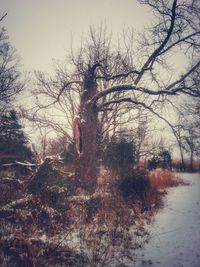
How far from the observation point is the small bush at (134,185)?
10141mm

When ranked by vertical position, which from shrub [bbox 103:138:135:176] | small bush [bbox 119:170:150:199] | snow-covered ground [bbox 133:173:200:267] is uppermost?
shrub [bbox 103:138:135:176]

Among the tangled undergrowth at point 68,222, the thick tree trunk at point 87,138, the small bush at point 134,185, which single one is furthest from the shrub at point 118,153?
the tangled undergrowth at point 68,222

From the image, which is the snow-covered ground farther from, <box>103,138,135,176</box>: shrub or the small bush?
<box>103,138,135,176</box>: shrub

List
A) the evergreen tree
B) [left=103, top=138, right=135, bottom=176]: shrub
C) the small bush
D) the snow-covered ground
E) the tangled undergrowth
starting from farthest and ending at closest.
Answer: [left=103, top=138, right=135, bottom=176]: shrub < the small bush < the evergreen tree < the snow-covered ground < the tangled undergrowth

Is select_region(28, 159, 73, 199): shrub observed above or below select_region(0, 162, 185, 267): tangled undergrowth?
above

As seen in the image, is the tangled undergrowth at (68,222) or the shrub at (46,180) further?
A: the shrub at (46,180)

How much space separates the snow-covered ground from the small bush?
1175 mm

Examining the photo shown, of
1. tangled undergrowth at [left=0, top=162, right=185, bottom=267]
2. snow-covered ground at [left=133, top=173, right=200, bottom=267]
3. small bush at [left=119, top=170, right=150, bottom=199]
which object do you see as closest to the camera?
tangled undergrowth at [left=0, top=162, right=185, bottom=267]

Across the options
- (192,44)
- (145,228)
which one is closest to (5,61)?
→ (192,44)

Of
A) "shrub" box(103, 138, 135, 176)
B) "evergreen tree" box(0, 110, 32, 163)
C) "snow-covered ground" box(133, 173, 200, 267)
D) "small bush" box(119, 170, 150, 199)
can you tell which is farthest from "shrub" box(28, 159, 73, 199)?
"shrub" box(103, 138, 135, 176)

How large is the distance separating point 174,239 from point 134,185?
12.6 feet

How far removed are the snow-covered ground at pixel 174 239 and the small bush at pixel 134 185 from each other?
1.17 meters

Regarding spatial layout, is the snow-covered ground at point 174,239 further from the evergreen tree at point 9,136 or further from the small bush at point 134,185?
the evergreen tree at point 9,136

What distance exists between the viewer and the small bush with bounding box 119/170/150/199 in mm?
10141
